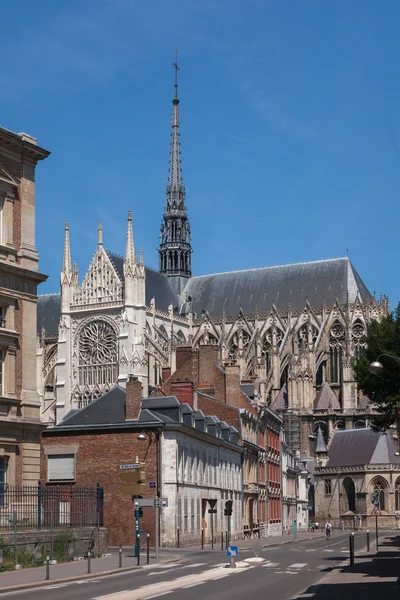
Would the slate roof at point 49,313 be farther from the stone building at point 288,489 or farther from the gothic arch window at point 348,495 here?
the stone building at point 288,489

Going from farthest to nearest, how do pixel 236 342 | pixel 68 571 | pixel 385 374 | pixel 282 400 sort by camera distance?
pixel 236 342, pixel 282 400, pixel 385 374, pixel 68 571

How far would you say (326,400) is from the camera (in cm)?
9125

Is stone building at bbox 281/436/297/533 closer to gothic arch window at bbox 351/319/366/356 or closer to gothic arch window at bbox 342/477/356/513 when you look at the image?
gothic arch window at bbox 342/477/356/513

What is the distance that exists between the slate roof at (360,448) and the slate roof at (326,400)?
9.99ft

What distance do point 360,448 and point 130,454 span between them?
2005 inches

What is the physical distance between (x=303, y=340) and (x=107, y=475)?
5733 centimetres

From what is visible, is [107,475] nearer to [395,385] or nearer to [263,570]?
[395,385]

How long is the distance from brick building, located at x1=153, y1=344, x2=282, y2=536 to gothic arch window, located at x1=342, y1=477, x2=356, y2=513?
26484mm

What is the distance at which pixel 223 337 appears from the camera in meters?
97.8

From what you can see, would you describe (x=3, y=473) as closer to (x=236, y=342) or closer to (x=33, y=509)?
(x=33, y=509)

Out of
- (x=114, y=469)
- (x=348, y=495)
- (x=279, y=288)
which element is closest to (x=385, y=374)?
(x=114, y=469)

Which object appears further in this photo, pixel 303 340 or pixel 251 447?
pixel 303 340

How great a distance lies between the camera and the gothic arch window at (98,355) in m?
85.0

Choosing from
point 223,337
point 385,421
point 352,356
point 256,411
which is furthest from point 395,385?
point 223,337
